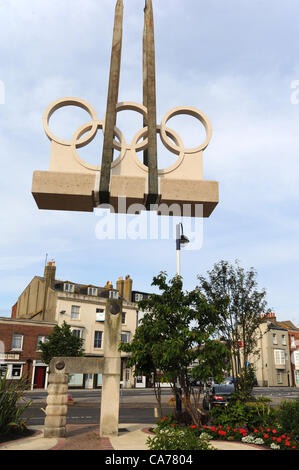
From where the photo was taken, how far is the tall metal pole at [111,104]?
16.3ft

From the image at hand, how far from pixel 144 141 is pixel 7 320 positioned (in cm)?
4077

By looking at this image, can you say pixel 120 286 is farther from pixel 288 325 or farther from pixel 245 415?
pixel 245 415

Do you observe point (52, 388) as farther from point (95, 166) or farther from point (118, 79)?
point (118, 79)

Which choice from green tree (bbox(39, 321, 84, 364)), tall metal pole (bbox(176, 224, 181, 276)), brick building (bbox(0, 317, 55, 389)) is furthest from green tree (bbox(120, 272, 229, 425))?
brick building (bbox(0, 317, 55, 389))

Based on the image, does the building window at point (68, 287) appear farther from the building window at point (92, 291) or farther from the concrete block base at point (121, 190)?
the concrete block base at point (121, 190)

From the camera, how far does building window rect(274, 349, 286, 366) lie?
62.7 m

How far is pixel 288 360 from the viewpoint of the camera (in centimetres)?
6488

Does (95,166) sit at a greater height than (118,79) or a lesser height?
lesser

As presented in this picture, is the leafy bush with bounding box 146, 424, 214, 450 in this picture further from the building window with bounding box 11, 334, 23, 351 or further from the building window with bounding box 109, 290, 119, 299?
the building window with bounding box 109, 290, 119, 299

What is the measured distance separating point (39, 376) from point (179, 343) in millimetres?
35845

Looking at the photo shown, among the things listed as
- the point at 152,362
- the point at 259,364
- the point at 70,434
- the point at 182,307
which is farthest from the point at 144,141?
the point at 259,364

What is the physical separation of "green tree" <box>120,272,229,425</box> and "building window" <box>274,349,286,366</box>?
5480 centimetres

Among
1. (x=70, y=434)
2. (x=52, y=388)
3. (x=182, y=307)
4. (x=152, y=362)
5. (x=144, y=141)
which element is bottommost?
(x=70, y=434)
